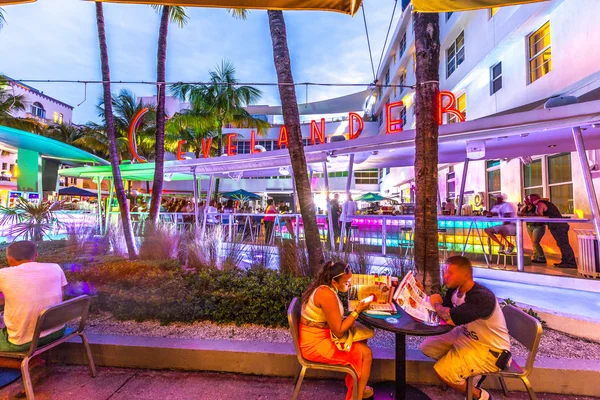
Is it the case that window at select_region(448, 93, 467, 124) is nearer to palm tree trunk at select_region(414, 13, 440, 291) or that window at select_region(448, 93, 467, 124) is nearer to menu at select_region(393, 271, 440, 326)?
palm tree trunk at select_region(414, 13, 440, 291)

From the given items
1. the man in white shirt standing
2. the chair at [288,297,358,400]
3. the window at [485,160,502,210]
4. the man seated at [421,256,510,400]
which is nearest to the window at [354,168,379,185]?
the window at [485,160,502,210]

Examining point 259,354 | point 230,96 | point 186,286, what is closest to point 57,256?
point 186,286

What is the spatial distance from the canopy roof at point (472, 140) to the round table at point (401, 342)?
4.35 m

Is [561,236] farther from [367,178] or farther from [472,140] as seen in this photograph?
[367,178]

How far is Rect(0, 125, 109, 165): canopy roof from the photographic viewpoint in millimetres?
8750

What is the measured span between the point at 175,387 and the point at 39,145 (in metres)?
9.94

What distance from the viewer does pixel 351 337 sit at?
2.70m

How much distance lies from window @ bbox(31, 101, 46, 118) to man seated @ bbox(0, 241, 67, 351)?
48.7m

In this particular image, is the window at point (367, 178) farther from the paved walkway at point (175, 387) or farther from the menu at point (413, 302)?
the menu at point (413, 302)

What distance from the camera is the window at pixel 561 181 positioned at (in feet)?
28.1

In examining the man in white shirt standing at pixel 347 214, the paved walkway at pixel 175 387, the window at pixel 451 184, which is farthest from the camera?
the window at pixel 451 184

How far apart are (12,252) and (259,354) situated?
8.37 ft

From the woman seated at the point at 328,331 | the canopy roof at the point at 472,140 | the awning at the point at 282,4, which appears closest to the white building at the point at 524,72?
the canopy roof at the point at 472,140

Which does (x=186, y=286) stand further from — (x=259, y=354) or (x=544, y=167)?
(x=544, y=167)
